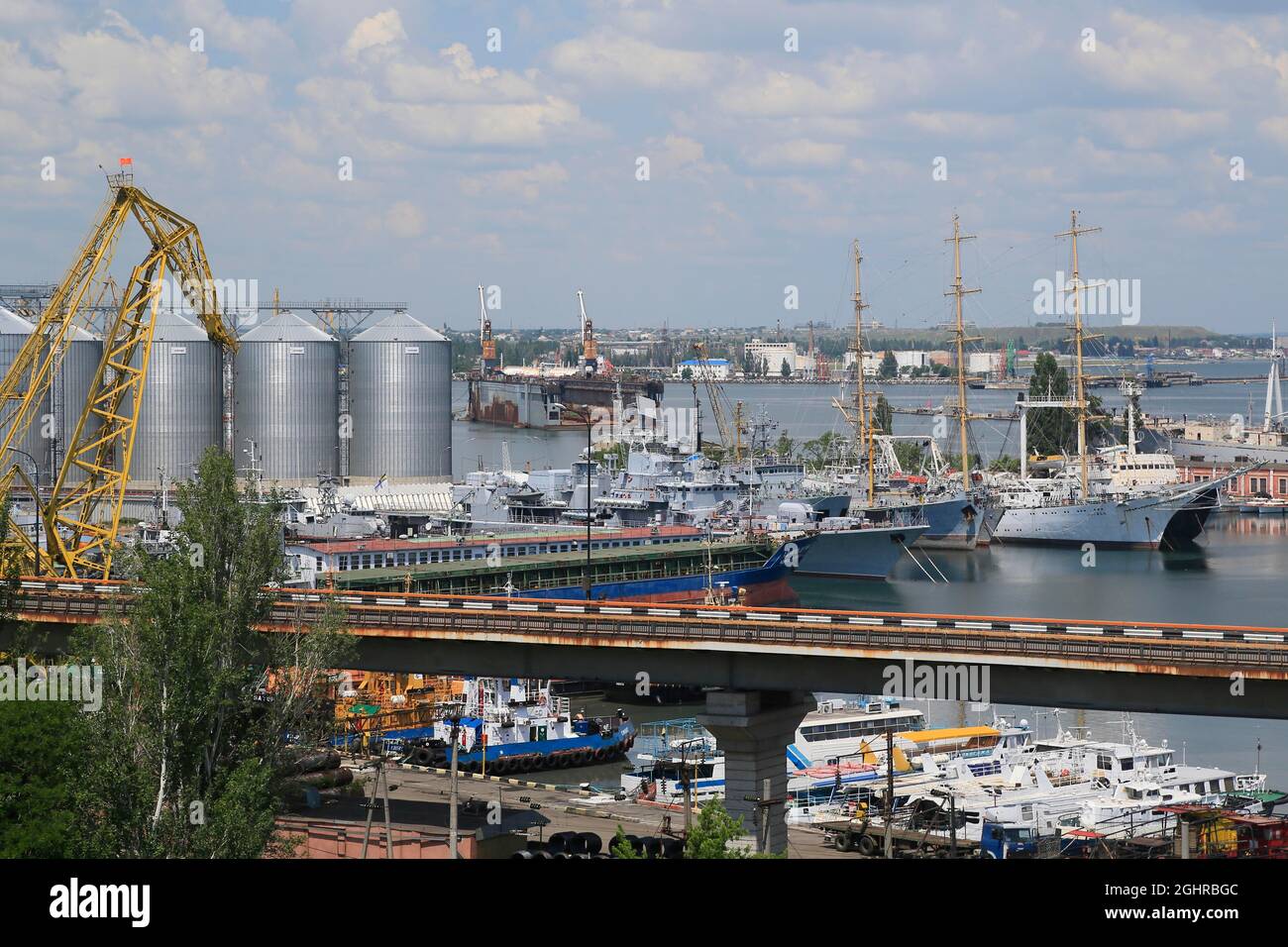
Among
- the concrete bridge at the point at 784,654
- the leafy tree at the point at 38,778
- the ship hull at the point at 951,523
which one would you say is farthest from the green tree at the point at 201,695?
the ship hull at the point at 951,523

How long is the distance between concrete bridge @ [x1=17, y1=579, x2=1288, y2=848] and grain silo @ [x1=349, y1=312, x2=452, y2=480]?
60.9 meters

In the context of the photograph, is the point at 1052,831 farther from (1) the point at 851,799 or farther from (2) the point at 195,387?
(2) the point at 195,387

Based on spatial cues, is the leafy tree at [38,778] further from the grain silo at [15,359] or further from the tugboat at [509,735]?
the grain silo at [15,359]

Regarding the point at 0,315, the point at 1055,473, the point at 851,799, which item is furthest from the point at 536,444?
the point at 851,799

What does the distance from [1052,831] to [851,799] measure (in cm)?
466

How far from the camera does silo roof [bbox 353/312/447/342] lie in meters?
98.3

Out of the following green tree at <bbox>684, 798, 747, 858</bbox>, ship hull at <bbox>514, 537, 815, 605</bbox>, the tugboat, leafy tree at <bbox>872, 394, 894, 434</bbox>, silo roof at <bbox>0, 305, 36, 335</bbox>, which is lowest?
the tugboat

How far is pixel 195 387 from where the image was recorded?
311ft

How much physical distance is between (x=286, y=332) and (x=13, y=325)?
605 inches

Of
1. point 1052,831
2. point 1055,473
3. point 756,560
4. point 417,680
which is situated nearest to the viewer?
point 1052,831

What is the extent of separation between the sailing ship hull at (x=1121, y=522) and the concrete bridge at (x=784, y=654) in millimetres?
74233

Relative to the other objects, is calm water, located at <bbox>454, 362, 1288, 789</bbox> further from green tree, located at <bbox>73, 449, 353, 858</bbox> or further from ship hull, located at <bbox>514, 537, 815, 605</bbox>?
green tree, located at <bbox>73, 449, 353, 858</bbox>

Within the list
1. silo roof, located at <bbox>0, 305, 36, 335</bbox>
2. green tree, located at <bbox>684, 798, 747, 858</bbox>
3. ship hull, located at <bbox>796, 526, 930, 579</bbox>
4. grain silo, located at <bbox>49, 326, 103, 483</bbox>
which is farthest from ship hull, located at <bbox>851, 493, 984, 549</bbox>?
green tree, located at <bbox>684, 798, 747, 858</bbox>

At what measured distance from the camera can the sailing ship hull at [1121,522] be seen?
102438mm
